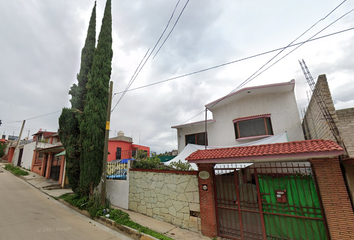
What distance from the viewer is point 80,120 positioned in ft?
27.9

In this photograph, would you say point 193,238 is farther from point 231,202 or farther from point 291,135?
point 291,135

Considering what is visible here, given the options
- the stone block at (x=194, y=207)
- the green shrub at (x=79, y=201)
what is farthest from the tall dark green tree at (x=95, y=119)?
the stone block at (x=194, y=207)

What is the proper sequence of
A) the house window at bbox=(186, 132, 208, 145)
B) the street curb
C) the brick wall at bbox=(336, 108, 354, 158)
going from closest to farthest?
1. the brick wall at bbox=(336, 108, 354, 158)
2. the street curb
3. the house window at bbox=(186, 132, 208, 145)

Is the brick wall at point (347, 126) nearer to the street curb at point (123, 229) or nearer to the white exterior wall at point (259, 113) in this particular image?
the white exterior wall at point (259, 113)

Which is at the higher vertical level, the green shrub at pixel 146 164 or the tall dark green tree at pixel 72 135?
the tall dark green tree at pixel 72 135

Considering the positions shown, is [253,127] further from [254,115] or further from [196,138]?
[196,138]

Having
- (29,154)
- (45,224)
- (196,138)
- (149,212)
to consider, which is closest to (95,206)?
(45,224)

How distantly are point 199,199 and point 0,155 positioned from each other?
45723 mm

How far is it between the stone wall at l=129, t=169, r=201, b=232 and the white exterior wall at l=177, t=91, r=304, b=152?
580cm

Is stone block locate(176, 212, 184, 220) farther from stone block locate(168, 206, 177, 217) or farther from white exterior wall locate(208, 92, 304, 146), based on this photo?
white exterior wall locate(208, 92, 304, 146)

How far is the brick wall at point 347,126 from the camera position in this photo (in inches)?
182

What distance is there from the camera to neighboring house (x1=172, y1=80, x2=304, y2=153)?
31.4 ft

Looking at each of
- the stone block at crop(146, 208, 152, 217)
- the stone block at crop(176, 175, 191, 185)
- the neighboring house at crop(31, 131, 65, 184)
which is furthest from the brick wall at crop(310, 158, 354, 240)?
the neighboring house at crop(31, 131, 65, 184)

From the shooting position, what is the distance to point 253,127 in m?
10.3
